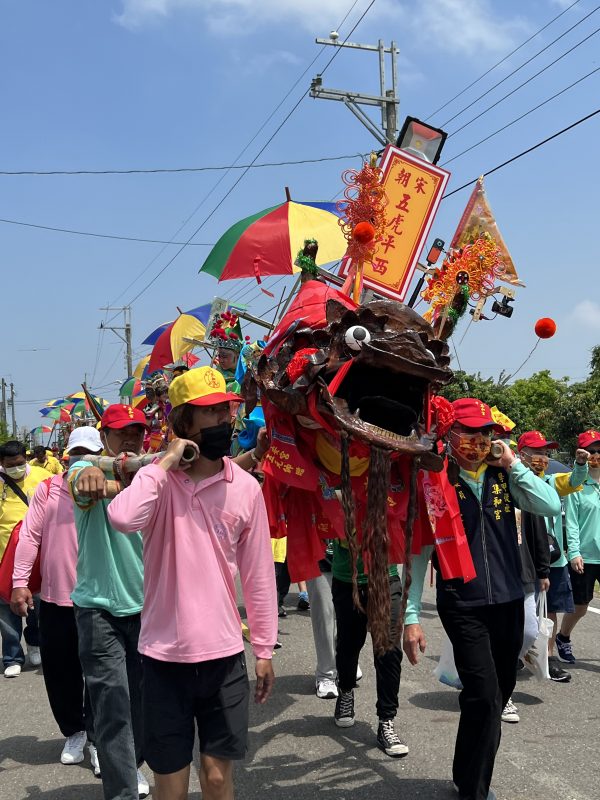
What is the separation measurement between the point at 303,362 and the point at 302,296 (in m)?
0.61

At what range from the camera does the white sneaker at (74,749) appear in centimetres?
480

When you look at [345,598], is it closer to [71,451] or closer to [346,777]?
[346,777]

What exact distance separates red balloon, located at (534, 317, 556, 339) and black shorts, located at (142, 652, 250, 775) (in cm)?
219

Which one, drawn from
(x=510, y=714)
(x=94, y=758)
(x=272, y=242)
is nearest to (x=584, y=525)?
(x=510, y=714)

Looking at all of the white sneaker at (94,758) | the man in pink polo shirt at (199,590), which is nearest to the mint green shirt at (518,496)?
the man in pink polo shirt at (199,590)

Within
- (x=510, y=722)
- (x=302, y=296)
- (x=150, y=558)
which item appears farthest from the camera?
(x=510, y=722)

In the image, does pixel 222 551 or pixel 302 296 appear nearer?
pixel 222 551

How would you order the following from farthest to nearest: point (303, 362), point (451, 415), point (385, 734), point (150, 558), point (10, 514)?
point (10, 514) < point (385, 734) < point (451, 415) < point (303, 362) < point (150, 558)

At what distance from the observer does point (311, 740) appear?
197 inches

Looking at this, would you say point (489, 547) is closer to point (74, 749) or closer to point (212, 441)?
point (212, 441)

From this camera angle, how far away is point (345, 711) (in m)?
5.20

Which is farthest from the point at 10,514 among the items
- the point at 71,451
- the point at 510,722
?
the point at 510,722

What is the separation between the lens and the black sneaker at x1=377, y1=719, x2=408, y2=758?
4.70m

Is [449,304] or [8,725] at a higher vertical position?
[449,304]
